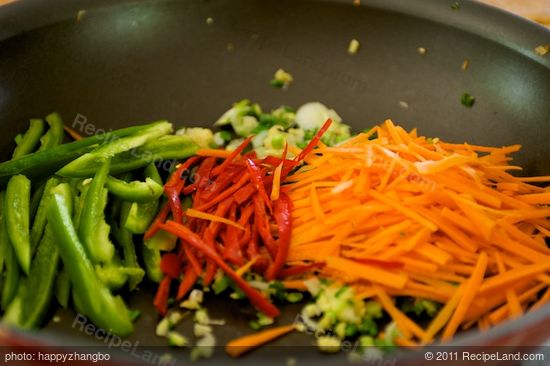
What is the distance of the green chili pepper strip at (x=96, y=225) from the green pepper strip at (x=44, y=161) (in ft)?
0.43

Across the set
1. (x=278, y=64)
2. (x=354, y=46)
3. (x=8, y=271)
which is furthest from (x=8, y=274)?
(x=354, y=46)

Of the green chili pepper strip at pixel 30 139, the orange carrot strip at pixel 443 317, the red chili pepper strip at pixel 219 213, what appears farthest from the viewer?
the green chili pepper strip at pixel 30 139

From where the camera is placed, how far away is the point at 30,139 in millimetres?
1956

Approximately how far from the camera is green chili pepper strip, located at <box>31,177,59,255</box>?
1.64 meters

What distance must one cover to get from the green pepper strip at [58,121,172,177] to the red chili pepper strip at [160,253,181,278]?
1.26 ft

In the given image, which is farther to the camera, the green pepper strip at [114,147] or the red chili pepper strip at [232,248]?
the green pepper strip at [114,147]

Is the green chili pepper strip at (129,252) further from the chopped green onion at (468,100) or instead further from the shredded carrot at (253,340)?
the chopped green onion at (468,100)

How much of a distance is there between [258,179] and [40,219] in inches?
26.0

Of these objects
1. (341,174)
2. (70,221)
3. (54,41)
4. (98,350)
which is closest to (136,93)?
(54,41)

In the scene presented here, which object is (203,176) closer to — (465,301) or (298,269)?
(298,269)

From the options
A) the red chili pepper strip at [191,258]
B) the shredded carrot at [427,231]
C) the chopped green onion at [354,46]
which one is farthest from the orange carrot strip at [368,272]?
the chopped green onion at [354,46]

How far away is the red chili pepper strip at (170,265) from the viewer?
5.35 feet

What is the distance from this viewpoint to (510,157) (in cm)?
192

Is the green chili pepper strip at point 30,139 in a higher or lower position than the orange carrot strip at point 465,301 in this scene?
higher
